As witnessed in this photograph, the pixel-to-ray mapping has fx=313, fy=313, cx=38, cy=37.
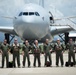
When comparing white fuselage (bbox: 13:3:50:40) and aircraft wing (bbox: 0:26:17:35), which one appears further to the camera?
aircraft wing (bbox: 0:26:17:35)

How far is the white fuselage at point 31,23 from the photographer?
2867 cm

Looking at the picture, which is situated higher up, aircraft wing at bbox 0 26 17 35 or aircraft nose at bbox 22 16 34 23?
→ aircraft nose at bbox 22 16 34 23

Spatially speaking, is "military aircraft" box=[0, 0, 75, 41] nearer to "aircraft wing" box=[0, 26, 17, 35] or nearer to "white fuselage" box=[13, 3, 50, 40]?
"white fuselage" box=[13, 3, 50, 40]

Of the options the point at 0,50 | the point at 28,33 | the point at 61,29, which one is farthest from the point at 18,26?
the point at 0,50

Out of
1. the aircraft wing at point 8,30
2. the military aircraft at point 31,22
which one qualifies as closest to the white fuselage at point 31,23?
the military aircraft at point 31,22

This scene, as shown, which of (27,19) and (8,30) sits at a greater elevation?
(27,19)

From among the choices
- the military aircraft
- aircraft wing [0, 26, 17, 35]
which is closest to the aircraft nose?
the military aircraft

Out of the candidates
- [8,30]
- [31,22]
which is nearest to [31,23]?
[31,22]

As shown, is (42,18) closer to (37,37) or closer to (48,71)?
(37,37)

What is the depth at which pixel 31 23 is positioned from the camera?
2853 cm

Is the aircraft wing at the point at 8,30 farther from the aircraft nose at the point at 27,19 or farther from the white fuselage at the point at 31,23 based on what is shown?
the aircraft nose at the point at 27,19

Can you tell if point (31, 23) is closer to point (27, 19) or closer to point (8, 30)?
point (27, 19)

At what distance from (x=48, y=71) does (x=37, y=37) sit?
15.0 metres

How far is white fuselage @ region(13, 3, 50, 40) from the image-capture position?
2867 cm
